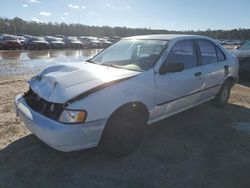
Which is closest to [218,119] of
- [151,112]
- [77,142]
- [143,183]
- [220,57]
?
[220,57]

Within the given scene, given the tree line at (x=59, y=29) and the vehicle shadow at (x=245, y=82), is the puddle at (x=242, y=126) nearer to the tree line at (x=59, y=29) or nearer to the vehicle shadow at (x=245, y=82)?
the vehicle shadow at (x=245, y=82)

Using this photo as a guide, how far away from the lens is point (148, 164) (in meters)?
3.21

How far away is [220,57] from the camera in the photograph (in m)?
5.21

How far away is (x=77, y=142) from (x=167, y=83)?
163 cm

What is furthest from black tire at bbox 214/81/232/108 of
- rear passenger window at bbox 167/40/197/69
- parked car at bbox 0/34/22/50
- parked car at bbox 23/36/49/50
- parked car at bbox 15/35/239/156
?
parked car at bbox 23/36/49/50

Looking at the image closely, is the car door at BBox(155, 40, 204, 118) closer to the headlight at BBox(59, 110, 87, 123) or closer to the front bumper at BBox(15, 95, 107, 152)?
the front bumper at BBox(15, 95, 107, 152)

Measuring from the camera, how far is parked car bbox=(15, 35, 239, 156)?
2.76 m

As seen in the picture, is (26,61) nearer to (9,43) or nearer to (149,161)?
(9,43)

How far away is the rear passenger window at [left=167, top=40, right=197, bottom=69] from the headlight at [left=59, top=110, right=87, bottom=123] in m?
1.72

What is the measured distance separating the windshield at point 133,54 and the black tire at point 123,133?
2.52ft

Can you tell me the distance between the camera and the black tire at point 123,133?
304 centimetres

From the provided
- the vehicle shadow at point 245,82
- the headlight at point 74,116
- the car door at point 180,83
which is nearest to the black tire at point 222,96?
the car door at point 180,83

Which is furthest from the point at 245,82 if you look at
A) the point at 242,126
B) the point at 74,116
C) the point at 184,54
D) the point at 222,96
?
the point at 74,116

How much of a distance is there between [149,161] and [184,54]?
6.49 ft
